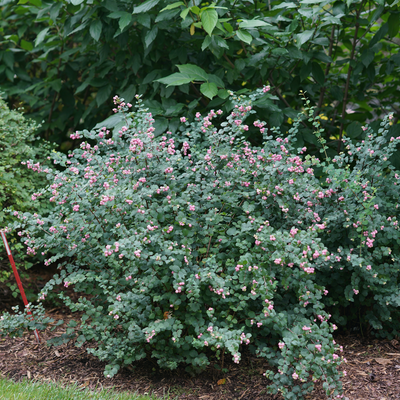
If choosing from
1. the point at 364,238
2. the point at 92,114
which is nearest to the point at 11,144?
the point at 92,114

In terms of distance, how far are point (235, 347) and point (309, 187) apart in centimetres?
113

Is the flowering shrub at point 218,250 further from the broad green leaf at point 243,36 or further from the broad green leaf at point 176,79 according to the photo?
the broad green leaf at point 243,36

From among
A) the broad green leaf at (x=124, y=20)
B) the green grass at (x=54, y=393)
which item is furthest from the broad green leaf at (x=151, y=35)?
the green grass at (x=54, y=393)

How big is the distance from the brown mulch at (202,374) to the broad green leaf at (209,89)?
1855mm

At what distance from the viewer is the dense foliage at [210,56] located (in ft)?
10.5

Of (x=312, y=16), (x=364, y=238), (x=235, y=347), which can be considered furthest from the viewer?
(x=312, y=16)

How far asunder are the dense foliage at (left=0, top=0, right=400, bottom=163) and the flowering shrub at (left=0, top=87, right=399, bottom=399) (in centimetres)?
→ 67

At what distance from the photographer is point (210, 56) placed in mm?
3977

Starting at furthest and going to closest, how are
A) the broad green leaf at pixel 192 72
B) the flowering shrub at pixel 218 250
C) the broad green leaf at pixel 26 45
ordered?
1. the broad green leaf at pixel 26 45
2. the broad green leaf at pixel 192 72
3. the flowering shrub at pixel 218 250

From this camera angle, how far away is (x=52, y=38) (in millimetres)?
4438

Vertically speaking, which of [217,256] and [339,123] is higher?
[339,123]

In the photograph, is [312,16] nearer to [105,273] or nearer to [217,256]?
[217,256]

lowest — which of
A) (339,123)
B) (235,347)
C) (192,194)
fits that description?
(235,347)

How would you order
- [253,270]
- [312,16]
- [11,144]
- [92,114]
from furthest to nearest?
[92,114], [11,144], [312,16], [253,270]
